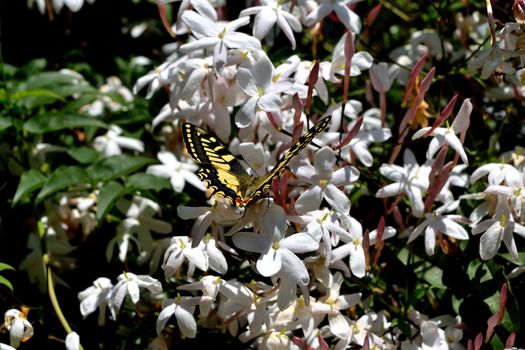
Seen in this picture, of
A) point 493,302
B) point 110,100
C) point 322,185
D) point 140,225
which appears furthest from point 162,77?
point 493,302

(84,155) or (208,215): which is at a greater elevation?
(208,215)

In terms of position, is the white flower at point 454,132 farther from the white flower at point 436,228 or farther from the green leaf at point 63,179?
the green leaf at point 63,179

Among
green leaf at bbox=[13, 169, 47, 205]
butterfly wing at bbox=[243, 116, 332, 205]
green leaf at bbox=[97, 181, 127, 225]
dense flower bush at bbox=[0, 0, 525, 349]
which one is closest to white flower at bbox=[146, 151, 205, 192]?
dense flower bush at bbox=[0, 0, 525, 349]

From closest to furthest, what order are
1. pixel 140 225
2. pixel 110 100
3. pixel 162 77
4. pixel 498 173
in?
pixel 498 173 < pixel 162 77 < pixel 140 225 < pixel 110 100

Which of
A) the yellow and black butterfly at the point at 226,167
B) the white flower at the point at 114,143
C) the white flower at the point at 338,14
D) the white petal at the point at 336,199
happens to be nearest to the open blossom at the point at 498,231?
the white petal at the point at 336,199

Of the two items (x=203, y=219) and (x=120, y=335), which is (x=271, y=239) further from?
(x=120, y=335)

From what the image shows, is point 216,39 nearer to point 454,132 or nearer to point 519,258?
point 454,132
